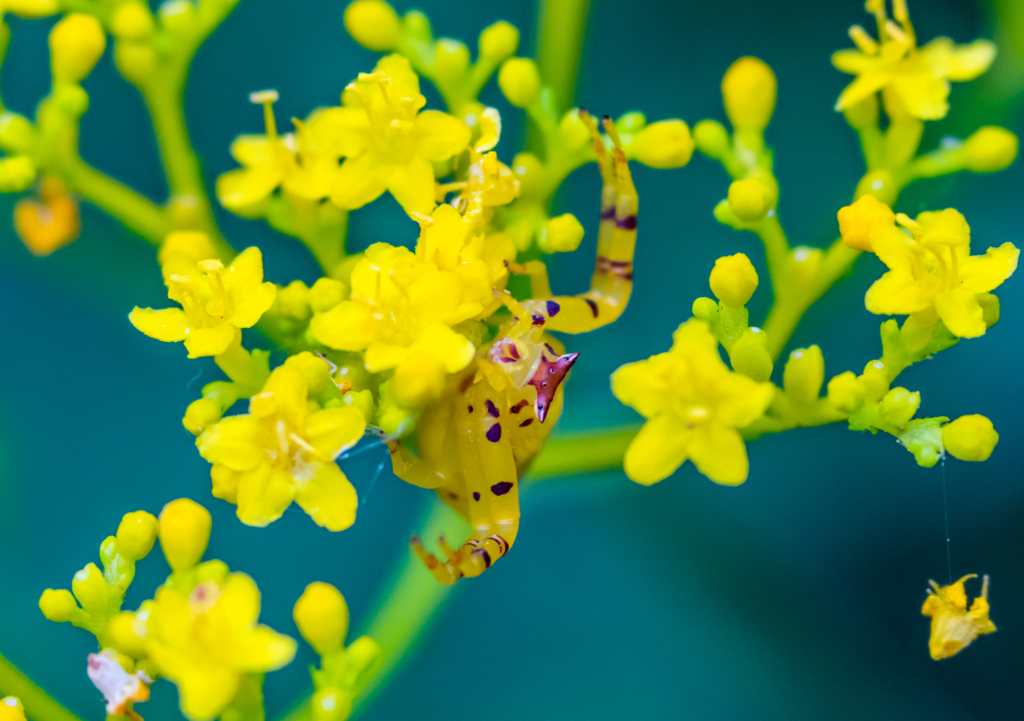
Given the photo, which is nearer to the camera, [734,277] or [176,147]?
[734,277]

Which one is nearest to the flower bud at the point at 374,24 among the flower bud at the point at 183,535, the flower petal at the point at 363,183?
the flower petal at the point at 363,183

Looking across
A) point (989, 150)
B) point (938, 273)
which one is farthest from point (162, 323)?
point (989, 150)

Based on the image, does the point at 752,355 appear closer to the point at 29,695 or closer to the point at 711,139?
the point at 711,139

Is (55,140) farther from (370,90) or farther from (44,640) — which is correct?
(44,640)

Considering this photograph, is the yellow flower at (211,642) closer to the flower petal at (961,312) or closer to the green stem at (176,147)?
the green stem at (176,147)

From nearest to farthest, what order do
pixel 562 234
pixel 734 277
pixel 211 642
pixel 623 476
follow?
pixel 211 642 < pixel 734 277 < pixel 562 234 < pixel 623 476

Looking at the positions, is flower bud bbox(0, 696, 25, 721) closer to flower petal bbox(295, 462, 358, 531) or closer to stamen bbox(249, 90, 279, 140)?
flower petal bbox(295, 462, 358, 531)
